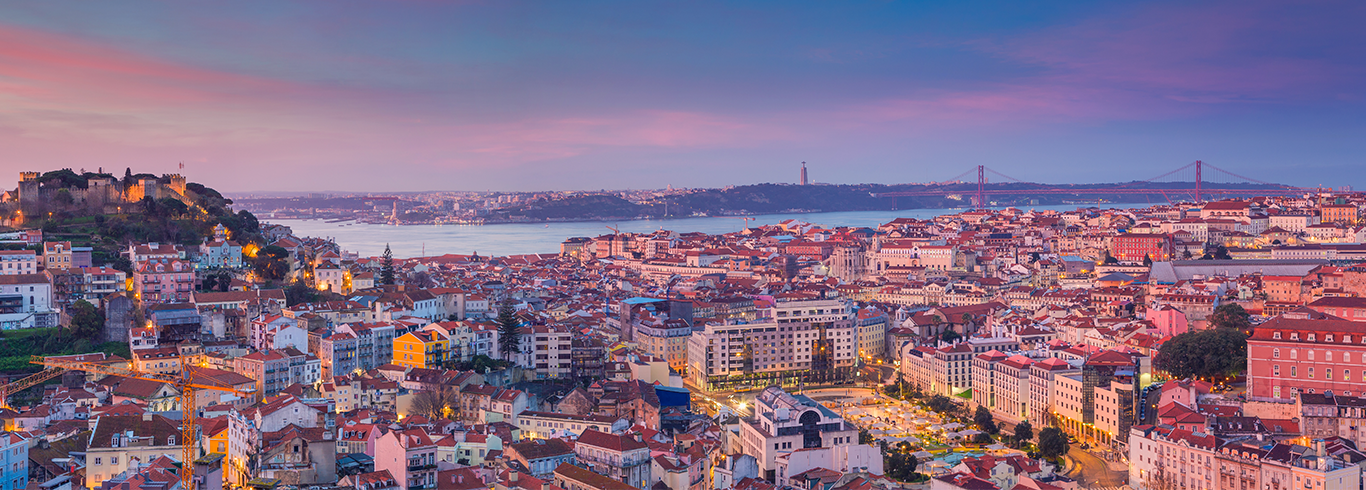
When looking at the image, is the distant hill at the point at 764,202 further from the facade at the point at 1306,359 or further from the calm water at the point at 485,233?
the facade at the point at 1306,359

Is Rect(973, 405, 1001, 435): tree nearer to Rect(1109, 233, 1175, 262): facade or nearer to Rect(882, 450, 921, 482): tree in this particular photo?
Rect(882, 450, 921, 482): tree

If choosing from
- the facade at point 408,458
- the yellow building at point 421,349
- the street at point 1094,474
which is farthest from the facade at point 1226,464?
the yellow building at point 421,349

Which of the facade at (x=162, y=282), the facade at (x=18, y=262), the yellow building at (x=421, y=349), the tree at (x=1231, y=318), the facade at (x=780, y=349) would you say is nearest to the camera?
the yellow building at (x=421, y=349)

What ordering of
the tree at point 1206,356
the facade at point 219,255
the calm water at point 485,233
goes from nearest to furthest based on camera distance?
the tree at point 1206,356 → the facade at point 219,255 → the calm water at point 485,233

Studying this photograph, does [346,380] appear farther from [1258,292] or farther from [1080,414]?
[1258,292]

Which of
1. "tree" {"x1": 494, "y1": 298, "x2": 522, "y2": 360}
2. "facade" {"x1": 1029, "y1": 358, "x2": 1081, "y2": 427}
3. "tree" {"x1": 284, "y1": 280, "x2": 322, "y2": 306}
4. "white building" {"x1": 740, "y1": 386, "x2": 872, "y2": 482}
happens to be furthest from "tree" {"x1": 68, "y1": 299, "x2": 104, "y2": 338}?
"facade" {"x1": 1029, "y1": 358, "x2": 1081, "y2": 427}

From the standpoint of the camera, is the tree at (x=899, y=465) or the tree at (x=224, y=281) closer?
the tree at (x=899, y=465)

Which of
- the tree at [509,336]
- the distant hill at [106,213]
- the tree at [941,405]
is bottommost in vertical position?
the tree at [941,405]
